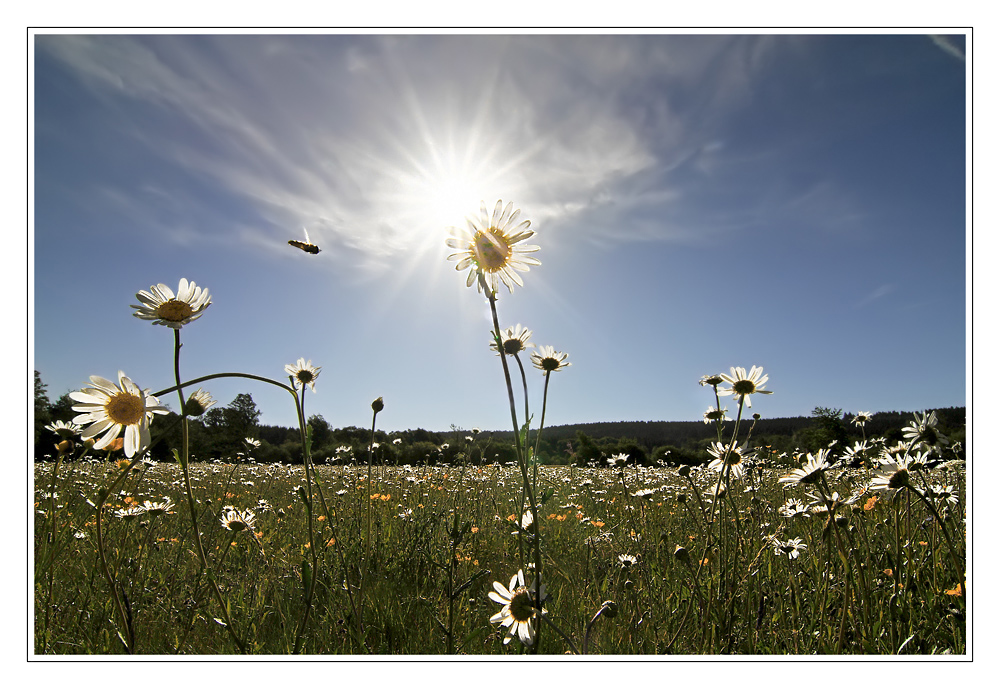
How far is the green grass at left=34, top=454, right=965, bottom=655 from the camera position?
4.30ft

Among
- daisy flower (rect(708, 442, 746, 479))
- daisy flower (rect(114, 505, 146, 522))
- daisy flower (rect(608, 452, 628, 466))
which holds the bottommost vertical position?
daisy flower (rect(114, 505, 146, 522))

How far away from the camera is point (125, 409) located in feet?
3.45

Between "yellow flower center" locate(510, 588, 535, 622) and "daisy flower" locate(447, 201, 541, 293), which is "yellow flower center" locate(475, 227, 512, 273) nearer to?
"daisy flower" locate(447, 201, 541, 293)

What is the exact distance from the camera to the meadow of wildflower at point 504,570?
1054 mm

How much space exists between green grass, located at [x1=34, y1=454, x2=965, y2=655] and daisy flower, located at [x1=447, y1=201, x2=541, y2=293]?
2.27 feet

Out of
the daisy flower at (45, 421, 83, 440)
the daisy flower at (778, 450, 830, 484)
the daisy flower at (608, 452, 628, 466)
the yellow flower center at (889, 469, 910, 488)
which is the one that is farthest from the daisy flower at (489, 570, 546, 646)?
the daisy flower at (45, 421, 83, 440)

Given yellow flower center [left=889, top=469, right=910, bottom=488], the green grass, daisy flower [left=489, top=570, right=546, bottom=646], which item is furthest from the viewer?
the green grass

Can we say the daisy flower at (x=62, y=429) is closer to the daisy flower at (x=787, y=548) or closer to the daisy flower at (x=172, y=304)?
the daisy flower at (x=172, y=304)

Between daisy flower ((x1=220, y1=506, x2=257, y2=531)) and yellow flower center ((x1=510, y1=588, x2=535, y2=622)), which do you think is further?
daisy flower ((x1=220, y1=506, x2=257, y2=531))

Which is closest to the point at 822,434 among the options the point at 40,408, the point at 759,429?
the point at 759,429

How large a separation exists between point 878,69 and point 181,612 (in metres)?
2.97

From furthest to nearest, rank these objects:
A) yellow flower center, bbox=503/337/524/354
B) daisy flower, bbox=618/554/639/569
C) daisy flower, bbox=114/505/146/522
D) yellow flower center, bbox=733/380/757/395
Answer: daisy flower, bbox=114/505/146/522 → yellow flower center, bbox=733/380/757/395 → daisy flower, bbox=618/554/639/569 → yellow flower center, bbox=503/337/524/354

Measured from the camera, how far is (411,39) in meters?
1.54

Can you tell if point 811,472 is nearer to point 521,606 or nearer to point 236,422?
point 521,606
